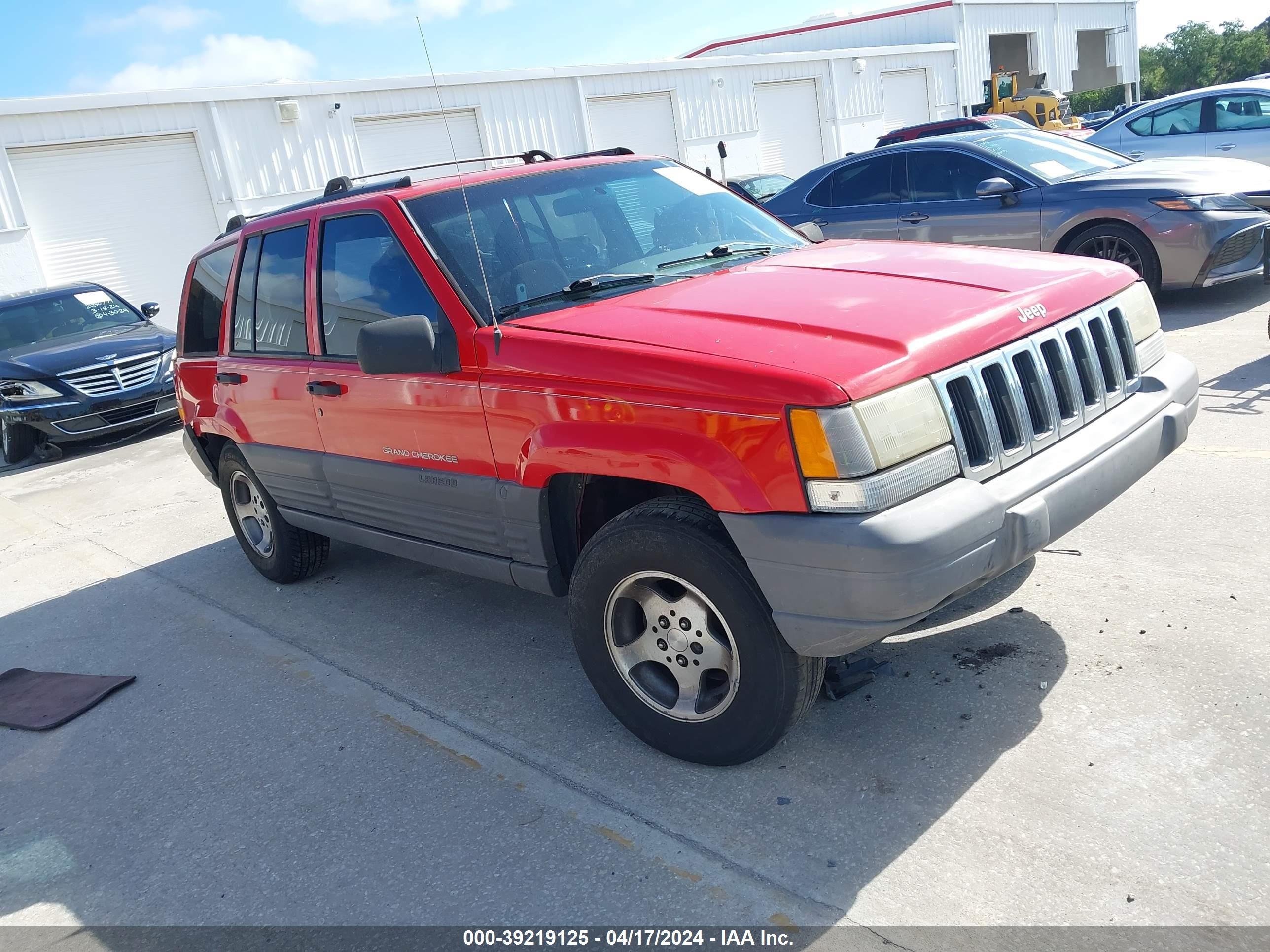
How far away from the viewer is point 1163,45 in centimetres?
6894

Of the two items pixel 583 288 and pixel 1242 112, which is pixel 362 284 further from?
pixel 1242 112

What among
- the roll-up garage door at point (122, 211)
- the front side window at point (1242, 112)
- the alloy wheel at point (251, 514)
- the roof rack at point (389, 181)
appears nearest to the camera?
the roof rack at point (389, 181)

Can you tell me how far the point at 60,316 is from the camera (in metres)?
11.6

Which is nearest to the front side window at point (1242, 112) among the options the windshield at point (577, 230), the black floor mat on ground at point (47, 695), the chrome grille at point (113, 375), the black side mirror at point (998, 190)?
the black side mirror at point (998, 190)

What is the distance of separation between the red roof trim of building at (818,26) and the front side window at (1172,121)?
67.2 feet

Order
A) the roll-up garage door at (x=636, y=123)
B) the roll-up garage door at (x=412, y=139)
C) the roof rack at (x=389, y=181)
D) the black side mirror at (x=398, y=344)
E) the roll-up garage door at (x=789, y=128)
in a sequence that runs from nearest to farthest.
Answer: the black side mirror at (x=398, y=344) < the roof rack at (x=389, y=181) < the roll-up garage door at (x=412, y=139) < the roll-up garage door at (x=636, y=123) < the roll-up garage door at (x=789, y=128)

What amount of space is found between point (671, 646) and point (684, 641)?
7 cm

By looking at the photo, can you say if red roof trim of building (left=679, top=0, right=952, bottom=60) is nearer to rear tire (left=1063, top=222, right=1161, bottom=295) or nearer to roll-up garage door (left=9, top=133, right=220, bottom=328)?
roll-up garage door (left=9, top=133, right=220, bottom=328)

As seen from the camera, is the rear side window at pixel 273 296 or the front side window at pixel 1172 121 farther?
the front side window at pixel 1172 121

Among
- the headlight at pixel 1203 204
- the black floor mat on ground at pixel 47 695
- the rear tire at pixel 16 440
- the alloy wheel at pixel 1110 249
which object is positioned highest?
the headlight at pixel 1203 204

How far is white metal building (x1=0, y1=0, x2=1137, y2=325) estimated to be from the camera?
17062 mm

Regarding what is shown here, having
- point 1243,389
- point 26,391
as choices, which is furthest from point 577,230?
point 26,391

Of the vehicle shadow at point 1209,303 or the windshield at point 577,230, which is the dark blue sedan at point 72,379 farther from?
the vehicle shadow at point 1209,303

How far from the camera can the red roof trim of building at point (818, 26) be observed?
34.2m
